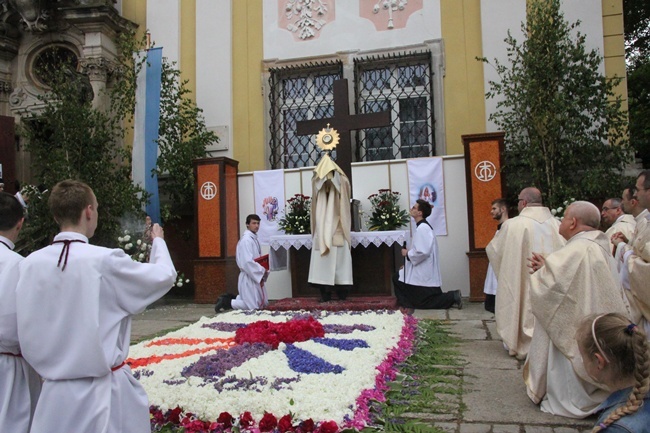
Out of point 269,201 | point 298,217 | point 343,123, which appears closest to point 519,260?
point 298,217

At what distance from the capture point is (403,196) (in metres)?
9.56

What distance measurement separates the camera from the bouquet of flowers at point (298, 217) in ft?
30.3

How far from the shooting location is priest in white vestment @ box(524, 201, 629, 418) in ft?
11.7

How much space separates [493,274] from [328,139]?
3607 mm

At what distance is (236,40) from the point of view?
38.0 feet

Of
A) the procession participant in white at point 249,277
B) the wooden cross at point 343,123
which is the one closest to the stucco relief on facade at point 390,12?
the wooden cross at point 343,123

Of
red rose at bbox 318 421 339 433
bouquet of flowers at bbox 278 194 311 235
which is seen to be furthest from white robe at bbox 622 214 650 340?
bouquet of flowers at bbox 278 194 311 235

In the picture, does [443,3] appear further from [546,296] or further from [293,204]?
[546,296]

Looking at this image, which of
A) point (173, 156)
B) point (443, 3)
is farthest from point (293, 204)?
point (443, 3)

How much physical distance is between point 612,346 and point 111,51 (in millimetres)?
11734

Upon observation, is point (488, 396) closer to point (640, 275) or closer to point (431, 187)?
point (640, 275)

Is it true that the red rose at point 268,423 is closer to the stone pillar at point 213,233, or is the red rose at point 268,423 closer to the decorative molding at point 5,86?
the stone pillar at point 213,233

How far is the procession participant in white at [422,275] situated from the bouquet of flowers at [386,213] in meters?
0.65

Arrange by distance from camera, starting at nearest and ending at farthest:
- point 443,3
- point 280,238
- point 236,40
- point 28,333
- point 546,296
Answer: point 28,333 < point 546,296 < point 280,238 < point 443,3 < point 236,40
